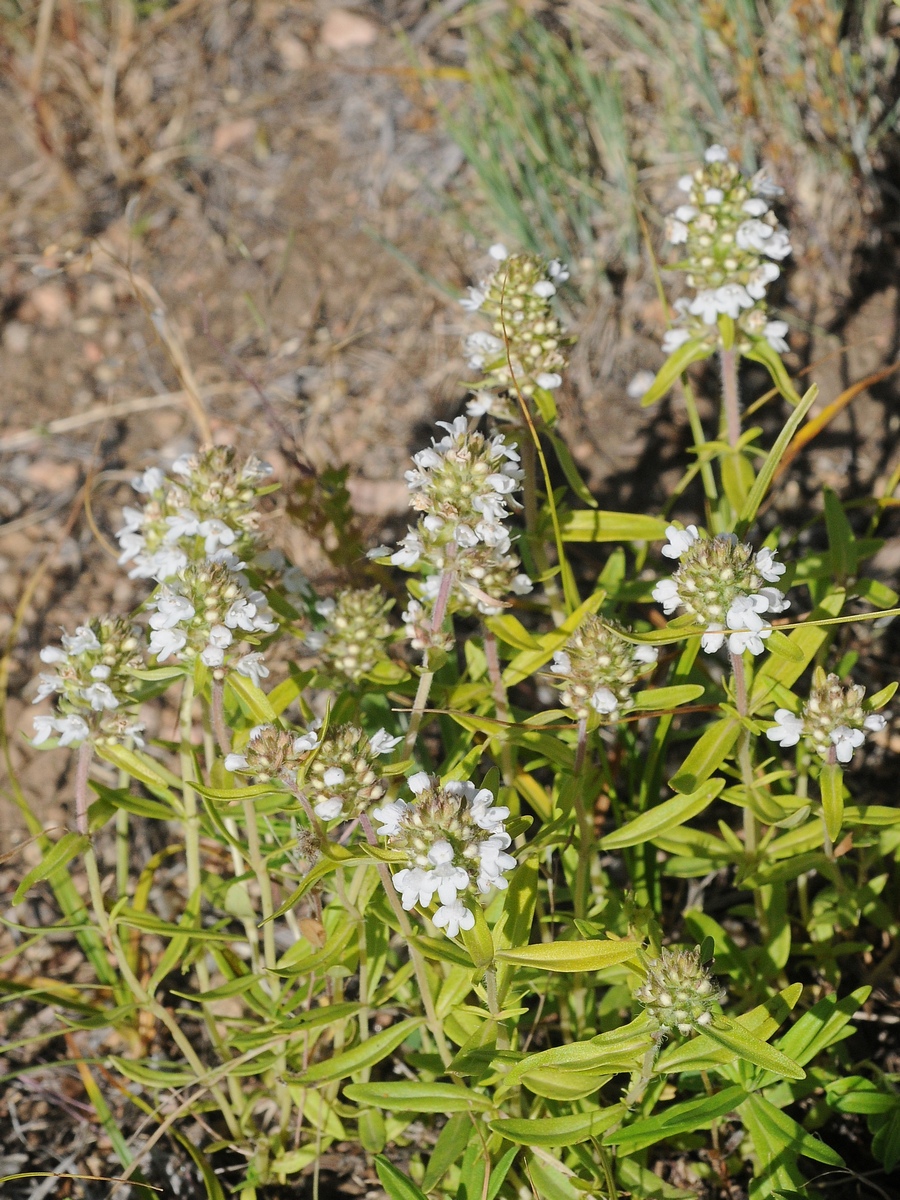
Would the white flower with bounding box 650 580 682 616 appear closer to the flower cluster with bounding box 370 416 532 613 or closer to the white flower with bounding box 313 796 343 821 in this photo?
the flower cluster with bounding box 370 416 532 613

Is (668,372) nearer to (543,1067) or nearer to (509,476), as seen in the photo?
(509,476)

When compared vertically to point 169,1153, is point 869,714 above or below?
above

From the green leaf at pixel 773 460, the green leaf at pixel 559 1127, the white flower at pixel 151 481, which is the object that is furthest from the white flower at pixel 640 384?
the green leaf at pixel 559 1127

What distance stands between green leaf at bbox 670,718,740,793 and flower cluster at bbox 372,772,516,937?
0.59 metres

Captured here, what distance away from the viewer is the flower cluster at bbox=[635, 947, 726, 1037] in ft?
8.12

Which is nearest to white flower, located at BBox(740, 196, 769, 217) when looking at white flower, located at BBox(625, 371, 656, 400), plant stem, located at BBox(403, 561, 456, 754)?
white flower, located at BBox(625, 371, 656, 400)

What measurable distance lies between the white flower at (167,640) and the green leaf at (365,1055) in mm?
1163

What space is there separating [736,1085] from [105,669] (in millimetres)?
1923

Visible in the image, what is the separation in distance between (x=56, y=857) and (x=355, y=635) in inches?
38.9

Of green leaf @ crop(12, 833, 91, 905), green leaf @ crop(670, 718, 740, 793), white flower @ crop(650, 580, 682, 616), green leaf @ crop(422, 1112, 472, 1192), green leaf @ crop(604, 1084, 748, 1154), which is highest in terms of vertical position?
white flower @ crop(650, 580, 682, 616)

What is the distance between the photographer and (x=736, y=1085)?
2793 millimetres

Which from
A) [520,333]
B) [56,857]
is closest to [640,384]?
[520,333]

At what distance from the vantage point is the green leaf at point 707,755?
9.15 ft

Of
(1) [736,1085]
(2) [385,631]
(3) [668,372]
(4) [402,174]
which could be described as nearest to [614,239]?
(4) [402,174]
